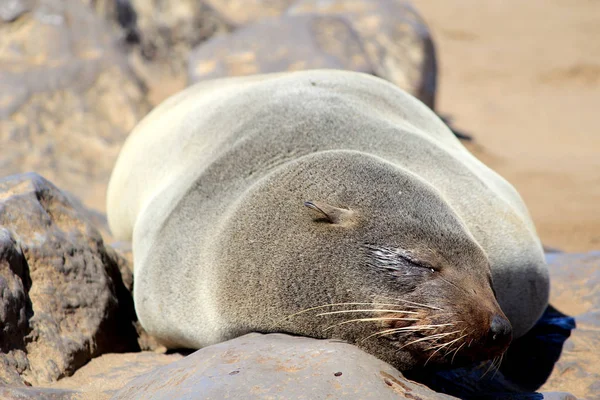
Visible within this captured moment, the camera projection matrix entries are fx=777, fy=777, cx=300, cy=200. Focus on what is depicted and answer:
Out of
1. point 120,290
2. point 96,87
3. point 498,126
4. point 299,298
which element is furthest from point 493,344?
point 498,126

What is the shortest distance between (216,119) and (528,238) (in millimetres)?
1589

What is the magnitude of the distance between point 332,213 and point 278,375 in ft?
1.97

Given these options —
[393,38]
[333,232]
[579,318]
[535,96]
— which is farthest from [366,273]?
[535,96]

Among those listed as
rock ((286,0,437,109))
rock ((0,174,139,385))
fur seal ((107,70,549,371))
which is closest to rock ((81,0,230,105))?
rock ((286,0,437,109))

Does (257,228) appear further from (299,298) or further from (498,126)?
(498,126)

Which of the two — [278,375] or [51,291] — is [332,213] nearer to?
[278,375]

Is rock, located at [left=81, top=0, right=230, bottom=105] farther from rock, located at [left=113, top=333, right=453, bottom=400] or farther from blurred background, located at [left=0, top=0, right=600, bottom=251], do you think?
rock, located at [left=113, top=333, right=453, bottom=400]

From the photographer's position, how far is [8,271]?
9.37ft

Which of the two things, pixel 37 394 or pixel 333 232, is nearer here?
pixel 37 394

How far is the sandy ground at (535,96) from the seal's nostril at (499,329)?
4.12 meters

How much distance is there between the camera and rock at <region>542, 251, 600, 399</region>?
3.18 metres

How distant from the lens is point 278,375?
86.7 inches

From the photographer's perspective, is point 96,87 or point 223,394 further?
point 96,87

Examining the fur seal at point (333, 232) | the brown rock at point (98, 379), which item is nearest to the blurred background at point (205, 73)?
the fur seal at point (333, 232)
